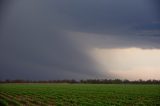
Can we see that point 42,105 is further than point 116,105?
No

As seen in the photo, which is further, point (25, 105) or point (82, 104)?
point (82, 104)

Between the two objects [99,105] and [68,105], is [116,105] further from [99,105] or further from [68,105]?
[68,105]

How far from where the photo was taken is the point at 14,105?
74.8ft

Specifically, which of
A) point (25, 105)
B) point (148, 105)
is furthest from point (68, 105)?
point (148, 105)

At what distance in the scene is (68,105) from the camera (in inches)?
924

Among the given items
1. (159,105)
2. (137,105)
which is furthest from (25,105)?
(159,105)

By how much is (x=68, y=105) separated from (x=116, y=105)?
13.0 feet

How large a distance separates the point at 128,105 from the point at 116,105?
101 centimetres

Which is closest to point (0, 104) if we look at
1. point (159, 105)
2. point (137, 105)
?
point (137, 105)

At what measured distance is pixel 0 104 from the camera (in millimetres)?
22969

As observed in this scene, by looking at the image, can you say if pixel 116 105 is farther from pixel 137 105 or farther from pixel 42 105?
pixel 42 105

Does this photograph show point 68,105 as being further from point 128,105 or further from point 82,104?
point 128,105

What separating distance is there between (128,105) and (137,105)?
2.35 feet

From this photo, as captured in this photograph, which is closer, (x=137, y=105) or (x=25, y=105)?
(x=25, y=105)
